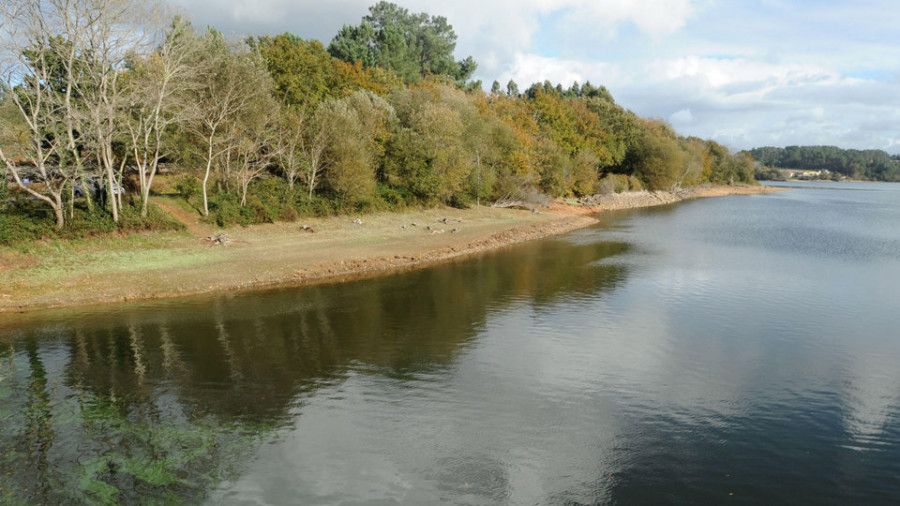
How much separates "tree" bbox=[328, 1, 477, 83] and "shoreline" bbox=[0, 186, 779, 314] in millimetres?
44864

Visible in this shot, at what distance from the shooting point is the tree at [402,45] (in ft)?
304

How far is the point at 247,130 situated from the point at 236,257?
55.1ft

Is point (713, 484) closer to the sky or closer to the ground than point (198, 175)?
closer to the ground

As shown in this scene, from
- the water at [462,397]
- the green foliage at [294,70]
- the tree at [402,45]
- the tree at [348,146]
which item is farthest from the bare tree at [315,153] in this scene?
the tree at [402,45]

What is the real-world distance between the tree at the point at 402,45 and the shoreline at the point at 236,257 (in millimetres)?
44864

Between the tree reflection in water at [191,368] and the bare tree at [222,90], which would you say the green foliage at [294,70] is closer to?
the bare tree at [222,90]

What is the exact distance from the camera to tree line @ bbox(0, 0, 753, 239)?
117 feet

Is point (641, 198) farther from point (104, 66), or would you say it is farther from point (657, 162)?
point (104, 66)

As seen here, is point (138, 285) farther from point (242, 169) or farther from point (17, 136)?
point (242, 169)

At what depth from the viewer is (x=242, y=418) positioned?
625 inches

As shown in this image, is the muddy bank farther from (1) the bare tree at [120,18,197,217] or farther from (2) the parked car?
(2) the parked car

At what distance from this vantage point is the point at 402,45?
9638 centimetres

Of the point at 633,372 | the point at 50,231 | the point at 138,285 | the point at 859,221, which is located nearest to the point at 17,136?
the point at 50,231

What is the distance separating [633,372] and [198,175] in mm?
42661
